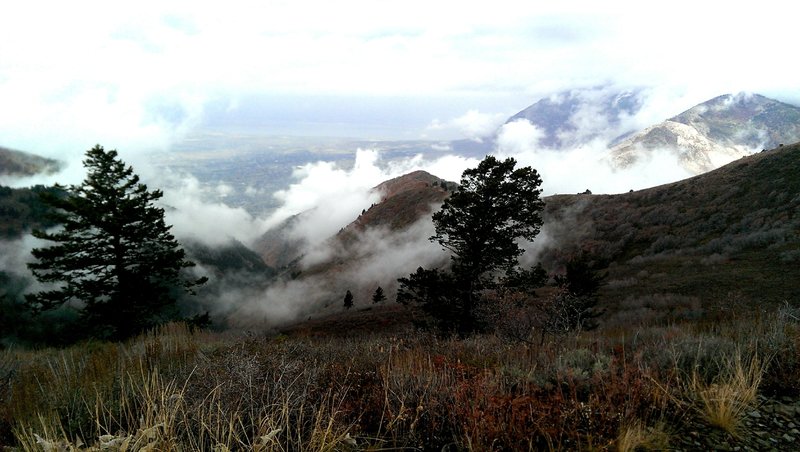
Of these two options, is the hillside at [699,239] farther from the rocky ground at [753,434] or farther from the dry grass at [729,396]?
the rocky ground at [753,434]

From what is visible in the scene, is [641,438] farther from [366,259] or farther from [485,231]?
[366,259]

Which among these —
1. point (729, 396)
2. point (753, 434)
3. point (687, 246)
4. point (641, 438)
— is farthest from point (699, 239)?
point (641, 438)

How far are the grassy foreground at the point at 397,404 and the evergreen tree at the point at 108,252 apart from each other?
51.8ft

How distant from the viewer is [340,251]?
14188 centimetres

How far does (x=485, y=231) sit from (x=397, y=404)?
49.5 feet

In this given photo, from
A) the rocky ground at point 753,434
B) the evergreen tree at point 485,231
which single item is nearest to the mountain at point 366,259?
the evergreen tree at point 485,231

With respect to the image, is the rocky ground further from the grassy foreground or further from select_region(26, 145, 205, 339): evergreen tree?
select_region(26, 145, 205, 339): evergreen tree

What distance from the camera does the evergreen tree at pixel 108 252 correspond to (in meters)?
17.4

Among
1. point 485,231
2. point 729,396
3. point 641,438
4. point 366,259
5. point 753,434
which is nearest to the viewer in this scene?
point 641,438

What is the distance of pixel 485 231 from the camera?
58.7 ft

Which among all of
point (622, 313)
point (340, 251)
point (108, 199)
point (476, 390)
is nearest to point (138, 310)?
point (108, 199)

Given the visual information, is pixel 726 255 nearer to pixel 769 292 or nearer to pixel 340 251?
pixel 769 292

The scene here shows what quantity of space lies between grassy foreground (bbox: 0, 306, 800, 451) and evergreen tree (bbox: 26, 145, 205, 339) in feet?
51.8

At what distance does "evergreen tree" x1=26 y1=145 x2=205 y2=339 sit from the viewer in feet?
57.0
